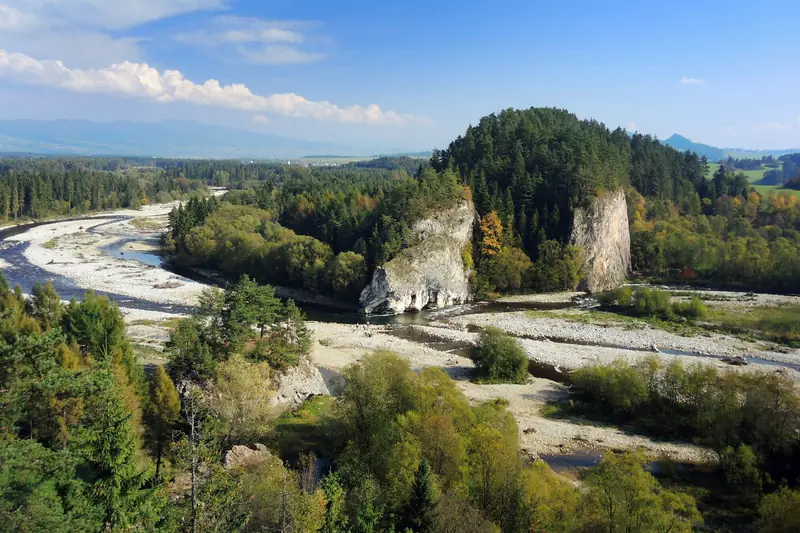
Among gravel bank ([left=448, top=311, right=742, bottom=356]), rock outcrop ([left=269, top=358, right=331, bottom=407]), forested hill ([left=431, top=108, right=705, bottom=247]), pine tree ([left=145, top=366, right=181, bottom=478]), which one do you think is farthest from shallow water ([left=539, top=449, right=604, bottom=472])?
forested hill ([left=431, top=108, right=705, bottom=247])

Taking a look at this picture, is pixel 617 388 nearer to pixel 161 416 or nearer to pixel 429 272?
pixel 161 416

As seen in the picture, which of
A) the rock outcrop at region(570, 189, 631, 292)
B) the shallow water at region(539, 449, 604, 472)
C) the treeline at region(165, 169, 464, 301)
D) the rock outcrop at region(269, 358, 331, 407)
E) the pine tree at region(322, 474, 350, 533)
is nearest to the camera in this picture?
the pine tree at region(322, 474, 350, 533)

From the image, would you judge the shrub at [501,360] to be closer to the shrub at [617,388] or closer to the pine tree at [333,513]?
the shrub at [617,388]

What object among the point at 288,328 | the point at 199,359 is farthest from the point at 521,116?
the point at 199,359

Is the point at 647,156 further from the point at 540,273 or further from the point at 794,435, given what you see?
the point at 794,435

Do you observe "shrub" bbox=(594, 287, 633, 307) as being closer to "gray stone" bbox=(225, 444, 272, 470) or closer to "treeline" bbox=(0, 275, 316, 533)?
"treeline" bbox=(0, 275, 316, 533)

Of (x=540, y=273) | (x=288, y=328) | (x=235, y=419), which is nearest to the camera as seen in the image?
(x=235, y=419)

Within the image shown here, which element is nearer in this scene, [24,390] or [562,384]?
[24,390]
